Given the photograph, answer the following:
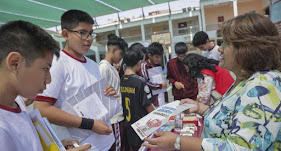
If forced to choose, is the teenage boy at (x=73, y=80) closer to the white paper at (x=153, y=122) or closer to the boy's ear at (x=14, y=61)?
the white paper at (x=153, y=122)

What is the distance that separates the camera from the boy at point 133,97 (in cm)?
237

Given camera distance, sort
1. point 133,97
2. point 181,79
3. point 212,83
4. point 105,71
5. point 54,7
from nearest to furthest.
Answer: point 212,83
point 133,97
point 105,71
point 181,79
point 54,7

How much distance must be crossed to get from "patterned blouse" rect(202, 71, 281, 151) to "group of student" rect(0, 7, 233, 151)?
2.83 ft

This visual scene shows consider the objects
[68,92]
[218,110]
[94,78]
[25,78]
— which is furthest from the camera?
[94,78]

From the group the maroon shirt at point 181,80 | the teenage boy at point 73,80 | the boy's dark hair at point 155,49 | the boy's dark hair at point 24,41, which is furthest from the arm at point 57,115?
the boy's dark hair at point 155,49

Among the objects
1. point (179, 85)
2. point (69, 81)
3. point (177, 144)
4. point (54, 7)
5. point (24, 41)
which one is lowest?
point (179, 85)

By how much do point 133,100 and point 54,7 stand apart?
4.67 metres

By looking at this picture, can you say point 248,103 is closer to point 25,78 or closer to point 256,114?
point 256,114

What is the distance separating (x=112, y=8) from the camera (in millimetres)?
6059

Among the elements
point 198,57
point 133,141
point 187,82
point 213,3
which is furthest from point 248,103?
point 213,3

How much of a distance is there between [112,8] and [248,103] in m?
5.85

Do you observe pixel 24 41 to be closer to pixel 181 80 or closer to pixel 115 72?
pixel 115 72

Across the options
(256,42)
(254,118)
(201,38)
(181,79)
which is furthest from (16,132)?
(201,38)

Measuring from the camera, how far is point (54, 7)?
218 inches
